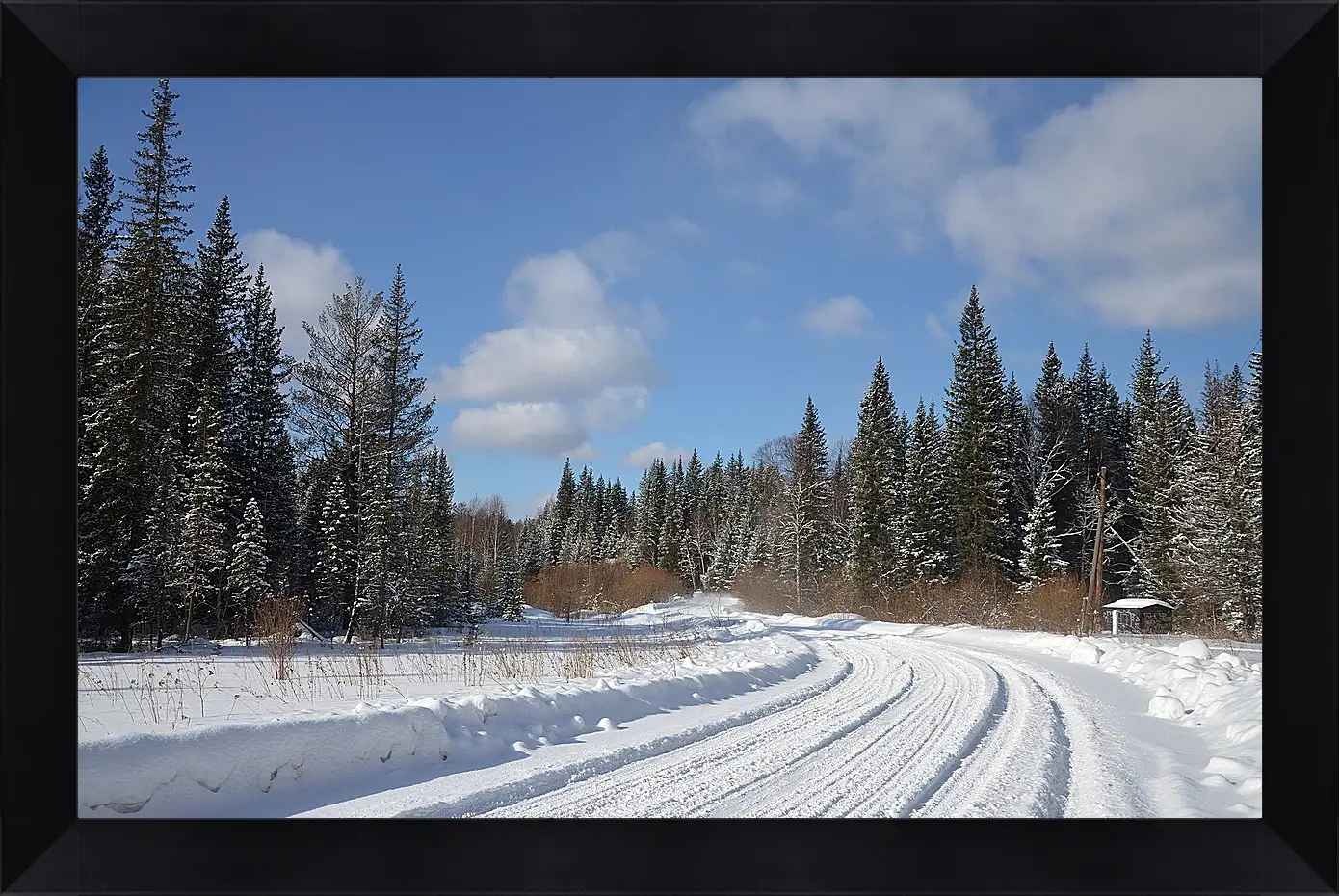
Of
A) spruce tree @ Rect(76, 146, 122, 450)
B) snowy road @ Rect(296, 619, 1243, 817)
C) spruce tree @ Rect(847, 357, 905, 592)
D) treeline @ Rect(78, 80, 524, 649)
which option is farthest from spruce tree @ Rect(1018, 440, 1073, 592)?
spruce tree @ Rect(76, 146, 122, 450)

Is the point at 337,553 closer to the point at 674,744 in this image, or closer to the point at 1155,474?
the point at 674,744

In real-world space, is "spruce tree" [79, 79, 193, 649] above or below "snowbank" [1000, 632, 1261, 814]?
above

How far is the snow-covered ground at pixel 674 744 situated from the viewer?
9.91ft

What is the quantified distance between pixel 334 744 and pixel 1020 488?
23559 millimetres

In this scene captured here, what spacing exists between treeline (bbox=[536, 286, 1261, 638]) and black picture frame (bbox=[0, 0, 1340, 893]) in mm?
15946

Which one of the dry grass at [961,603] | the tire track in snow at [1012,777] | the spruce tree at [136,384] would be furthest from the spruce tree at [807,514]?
the tire track in snow at [1012,777]

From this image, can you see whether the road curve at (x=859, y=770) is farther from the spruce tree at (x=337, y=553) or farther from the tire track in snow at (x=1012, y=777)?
the spruce tree at (x=337, y=553)

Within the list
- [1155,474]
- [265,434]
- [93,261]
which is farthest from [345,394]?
[1155,474]

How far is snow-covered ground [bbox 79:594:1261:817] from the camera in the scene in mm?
3020

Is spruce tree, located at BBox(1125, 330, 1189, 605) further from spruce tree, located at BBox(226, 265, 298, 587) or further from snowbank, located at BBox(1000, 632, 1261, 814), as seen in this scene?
spruce tree, located at BBox(226, 265, 298, 587)

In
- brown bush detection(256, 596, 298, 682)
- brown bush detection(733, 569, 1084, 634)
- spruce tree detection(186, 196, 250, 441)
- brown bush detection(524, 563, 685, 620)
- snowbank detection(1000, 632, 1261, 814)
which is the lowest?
brown bush detection(524, 563, 685, 620)
